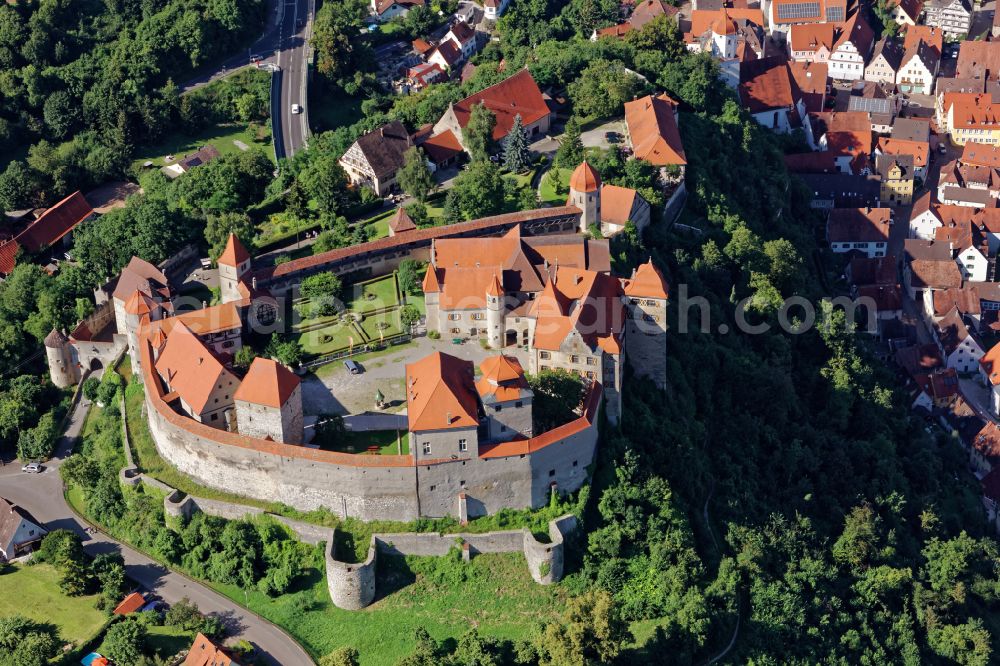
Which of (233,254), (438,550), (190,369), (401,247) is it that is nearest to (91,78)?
(233,254)

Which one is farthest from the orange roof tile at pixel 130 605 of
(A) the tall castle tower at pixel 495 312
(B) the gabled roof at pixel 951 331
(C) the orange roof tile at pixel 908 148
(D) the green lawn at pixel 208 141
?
(C) the orange roof tile at pixel 908 148

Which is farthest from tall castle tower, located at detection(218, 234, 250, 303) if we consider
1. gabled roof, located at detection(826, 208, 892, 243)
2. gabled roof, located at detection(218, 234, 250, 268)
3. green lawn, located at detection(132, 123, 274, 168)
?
gabled roof, located at detection(826, 208, 892, 243)

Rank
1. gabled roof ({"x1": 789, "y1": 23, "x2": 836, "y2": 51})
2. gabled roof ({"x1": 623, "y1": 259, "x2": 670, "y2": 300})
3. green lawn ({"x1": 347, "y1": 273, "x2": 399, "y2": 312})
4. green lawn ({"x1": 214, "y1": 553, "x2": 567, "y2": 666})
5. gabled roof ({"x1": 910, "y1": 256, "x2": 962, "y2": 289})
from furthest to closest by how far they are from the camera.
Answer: gabled roof ({"x1": 789, "y1": 23, "x2": 836, "y2": 51})
gabled roof ({"x1": 910, "y1": 256, "x2": 962, "y2": 289})
green lawn ({"x1": 347, "y1": 273, "x2": 399, "y2": 312})
gabled roof ({"x1": 623, "y1": 259, "x2": 670, "y2": 300})
green lawn ({"x1": 214, "y1": 553, "x2": 567, "y2": 666})

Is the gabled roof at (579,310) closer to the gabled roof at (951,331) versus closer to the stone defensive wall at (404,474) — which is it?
the stone defensive wall at (404,474)

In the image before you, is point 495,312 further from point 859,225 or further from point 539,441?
point 859,225

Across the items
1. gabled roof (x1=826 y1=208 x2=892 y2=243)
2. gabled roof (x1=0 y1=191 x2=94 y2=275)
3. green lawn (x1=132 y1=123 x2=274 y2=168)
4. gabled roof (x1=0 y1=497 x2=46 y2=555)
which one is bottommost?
gabled roof (x1=826 y1=208 x2=892 y2=243)

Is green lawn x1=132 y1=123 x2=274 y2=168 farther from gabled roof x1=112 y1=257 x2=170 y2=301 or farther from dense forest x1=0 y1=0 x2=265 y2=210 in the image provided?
gabled roof x1=112 y1=257 x2=170 y2=301
